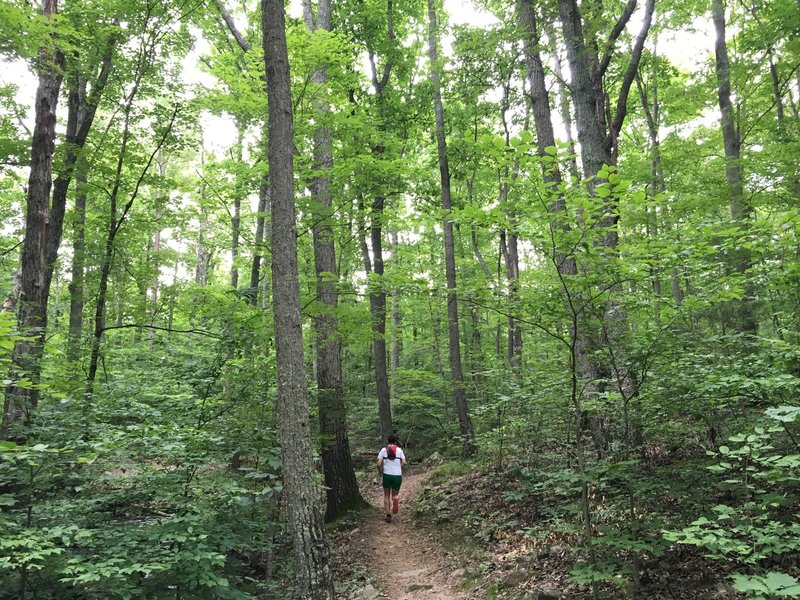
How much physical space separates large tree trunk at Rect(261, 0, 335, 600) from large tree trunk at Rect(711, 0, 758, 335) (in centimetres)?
639

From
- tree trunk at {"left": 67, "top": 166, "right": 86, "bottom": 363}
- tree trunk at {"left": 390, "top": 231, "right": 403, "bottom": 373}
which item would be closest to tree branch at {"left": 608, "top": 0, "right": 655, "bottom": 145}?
tree trunk at {"left": 67, "top": 166, "right": 86, "bottom": 363}

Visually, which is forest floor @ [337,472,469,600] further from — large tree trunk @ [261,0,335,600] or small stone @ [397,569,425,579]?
large tree trunk @ [261,0,335,600]

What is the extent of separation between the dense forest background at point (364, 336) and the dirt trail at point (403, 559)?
18.7 inches

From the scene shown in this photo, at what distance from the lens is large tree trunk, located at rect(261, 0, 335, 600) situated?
15.1ft

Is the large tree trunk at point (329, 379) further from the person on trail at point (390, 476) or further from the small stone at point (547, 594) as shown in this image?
the small stone at point (547, 594)

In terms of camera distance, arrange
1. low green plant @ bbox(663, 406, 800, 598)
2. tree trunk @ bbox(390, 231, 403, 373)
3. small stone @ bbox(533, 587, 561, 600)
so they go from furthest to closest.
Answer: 1. tree trunk @ bbox(390, 231, 403, 373)
2. small stone @ bbox(533, 587, 561, 600)
3. low green plant @ bbox(663, 406, 800, 598)

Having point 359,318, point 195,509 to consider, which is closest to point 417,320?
point 359,318

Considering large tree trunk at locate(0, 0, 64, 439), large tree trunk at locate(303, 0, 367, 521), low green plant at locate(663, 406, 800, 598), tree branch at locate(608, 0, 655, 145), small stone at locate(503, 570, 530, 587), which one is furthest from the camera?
large tree trunk at locate(303, 0, 367, 521)

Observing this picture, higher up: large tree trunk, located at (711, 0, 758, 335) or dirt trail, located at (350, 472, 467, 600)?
large tree trunk, located at (711, 0, 758, 335)

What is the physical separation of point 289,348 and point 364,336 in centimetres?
285

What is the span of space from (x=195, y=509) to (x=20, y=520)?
1.56 m

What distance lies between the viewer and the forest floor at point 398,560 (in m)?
6.04

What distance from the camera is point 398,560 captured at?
723 centimetres

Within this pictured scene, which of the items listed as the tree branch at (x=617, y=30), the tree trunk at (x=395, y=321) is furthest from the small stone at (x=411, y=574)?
the tree trunk at (x=395, y=321)
